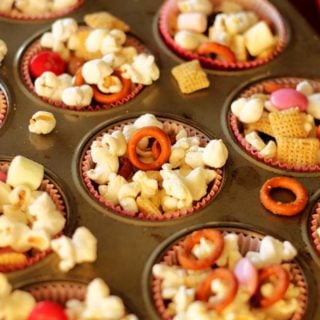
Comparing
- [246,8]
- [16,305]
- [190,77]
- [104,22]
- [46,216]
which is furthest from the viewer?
[246,8]

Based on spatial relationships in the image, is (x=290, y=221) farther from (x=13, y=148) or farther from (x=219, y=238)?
(x=13, y=148)

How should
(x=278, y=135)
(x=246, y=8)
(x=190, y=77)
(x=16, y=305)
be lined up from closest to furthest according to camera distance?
(x=16, y=305) → (x=278, y=135) → (x=190, y=77) → (x=246, y=8)

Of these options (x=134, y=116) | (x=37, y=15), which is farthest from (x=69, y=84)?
(x=37, y=15)

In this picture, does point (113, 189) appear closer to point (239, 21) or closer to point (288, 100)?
point (288, 100)

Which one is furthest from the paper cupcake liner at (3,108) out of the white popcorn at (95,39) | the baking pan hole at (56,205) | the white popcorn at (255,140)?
the white popcorn at (255,140)

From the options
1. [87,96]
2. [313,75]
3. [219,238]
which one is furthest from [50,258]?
[313,75]

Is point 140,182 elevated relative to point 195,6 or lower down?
lower down

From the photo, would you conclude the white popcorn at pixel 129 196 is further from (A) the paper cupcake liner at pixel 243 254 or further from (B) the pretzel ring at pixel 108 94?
(B) the pretzel ring at pixel 108 94
